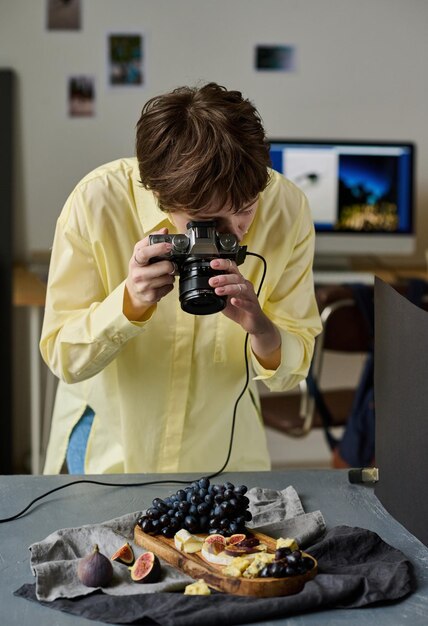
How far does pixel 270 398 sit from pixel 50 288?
1849mm

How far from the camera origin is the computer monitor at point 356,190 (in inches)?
146

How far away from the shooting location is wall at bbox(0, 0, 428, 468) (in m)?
3.74

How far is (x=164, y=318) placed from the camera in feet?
5.16

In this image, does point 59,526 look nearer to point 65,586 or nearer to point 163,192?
point 65,586

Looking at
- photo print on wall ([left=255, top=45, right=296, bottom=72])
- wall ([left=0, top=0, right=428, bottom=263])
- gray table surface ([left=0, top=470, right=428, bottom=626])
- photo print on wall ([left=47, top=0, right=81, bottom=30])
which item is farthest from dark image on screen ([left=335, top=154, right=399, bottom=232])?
gray table surface ([left=0, top=470, right=428, bottom=626])

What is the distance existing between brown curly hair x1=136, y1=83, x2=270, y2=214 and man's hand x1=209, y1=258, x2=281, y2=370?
9 cm

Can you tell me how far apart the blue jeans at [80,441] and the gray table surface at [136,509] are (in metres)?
0.22

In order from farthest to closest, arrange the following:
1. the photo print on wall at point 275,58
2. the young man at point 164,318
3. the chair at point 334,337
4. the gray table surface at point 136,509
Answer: the photo print on wall at point 275,58, the chair at point 334,337, the young man at point 164,318, the gray table surface at point 136,509

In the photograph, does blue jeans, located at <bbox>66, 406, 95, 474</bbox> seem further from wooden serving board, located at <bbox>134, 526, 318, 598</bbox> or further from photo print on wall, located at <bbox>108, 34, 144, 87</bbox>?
photo print on wall, located at <bbox>108, 34, 144, 87</bbox>

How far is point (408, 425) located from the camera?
1.23m

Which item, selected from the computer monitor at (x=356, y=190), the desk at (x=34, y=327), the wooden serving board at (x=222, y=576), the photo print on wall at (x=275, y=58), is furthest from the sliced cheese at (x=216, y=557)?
the photo print on wall at (x=275, y=58)

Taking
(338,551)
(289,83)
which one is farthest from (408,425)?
(289,83)

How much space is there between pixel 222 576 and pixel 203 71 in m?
3.00

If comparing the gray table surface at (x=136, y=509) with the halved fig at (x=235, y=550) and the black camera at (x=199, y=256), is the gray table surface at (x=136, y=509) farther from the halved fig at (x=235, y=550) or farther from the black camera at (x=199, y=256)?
the black camera at (x=199, y=256)
